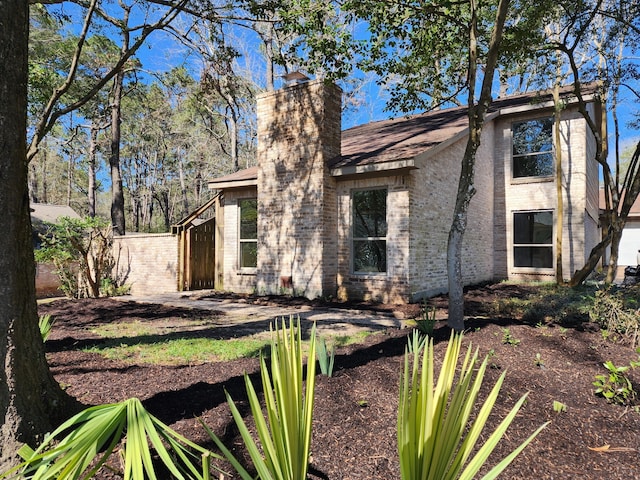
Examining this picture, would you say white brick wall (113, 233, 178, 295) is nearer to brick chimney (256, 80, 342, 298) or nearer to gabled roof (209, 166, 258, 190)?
gabled roof (209, 166, 258, 190)

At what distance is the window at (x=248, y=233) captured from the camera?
11.0m

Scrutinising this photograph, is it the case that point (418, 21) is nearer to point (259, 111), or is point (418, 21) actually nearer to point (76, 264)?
point (259, 111)

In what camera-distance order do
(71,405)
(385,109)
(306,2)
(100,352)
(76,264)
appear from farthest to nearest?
(76,264) → (385,109) → (306,2) → (100,352) → (71,405)

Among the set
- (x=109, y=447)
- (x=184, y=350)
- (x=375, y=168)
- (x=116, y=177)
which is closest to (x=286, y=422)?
(x=109, y=447)

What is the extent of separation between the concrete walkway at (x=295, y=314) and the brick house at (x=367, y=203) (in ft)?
3.57

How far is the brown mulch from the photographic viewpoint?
2.28 metres

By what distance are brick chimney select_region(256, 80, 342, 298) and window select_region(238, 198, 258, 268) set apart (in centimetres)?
86

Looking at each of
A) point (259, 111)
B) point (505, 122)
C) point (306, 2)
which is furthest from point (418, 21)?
point (505, 122)

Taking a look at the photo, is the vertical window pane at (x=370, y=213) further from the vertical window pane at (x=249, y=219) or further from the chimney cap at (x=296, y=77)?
the chimney cap at (x=296, y=77)

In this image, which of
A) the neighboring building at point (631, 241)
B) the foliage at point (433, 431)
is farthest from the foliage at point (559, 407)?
the neighboring building at point (631, 241)

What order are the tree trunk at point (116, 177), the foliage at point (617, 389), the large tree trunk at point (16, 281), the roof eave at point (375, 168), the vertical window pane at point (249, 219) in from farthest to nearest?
the tree trunk at point (116, 177) → the vertical window pane at point (249, 219) → the roof eave at point (375, 168) → the foliage at point (617, 389) → the large tree trunk at point (16, 281)

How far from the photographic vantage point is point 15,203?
2.16 m

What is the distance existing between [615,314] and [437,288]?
468cm

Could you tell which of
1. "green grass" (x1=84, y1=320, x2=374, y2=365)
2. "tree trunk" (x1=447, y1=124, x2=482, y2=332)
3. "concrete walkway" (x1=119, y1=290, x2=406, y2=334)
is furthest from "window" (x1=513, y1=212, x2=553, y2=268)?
"green grass" (x1=84, y1=320, x2=374, y2=365)
